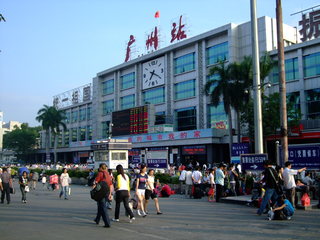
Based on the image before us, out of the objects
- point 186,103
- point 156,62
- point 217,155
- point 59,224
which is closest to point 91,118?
point 156,62

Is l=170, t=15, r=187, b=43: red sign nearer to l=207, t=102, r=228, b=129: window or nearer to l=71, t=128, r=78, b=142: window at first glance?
l=207, t=102, r=228, b=129: window

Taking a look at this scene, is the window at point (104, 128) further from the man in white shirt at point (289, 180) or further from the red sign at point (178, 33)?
the man in white shirt at point (289, 180)

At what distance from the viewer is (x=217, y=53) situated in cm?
4512

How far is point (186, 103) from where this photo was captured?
160 feet

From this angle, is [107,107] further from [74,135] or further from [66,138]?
[66,138]

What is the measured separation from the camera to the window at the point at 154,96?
53341mm

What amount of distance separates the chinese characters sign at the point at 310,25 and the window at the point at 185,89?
1504cm

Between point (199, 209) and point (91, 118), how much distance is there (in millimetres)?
61774

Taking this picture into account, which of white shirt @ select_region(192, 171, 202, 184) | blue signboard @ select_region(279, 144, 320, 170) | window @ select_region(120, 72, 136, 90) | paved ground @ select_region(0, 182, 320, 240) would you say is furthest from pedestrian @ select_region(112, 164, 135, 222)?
window @ select_region(120, 72, 136, 90)

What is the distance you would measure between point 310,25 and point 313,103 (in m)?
8.30

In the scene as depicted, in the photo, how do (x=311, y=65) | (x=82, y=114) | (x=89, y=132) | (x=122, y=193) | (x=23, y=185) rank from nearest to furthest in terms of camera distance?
(x=122, y=193)
(x=23, y=185)
(x=311, y=65)
(x=89, y=132)
(x=82, y=114)

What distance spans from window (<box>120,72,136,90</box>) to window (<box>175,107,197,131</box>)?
12.4m

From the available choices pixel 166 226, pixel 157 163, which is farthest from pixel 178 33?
pixel 166 226

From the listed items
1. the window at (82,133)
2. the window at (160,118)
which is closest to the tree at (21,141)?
the window at (82,133)
